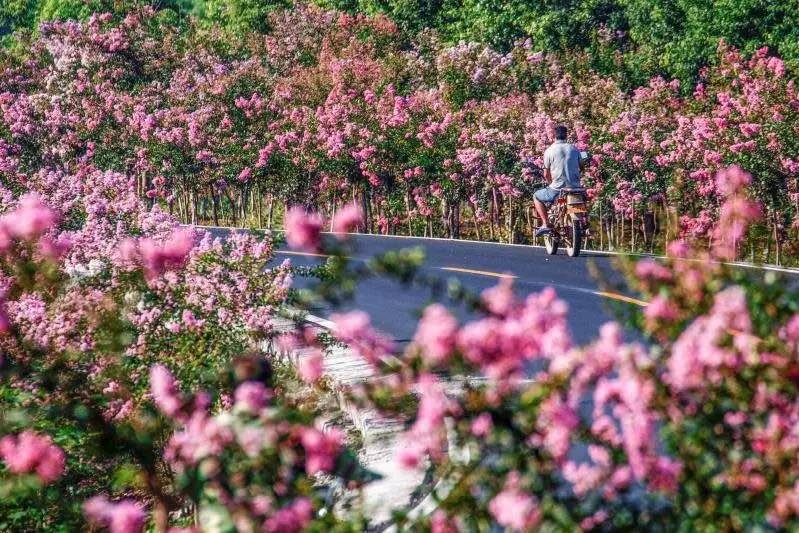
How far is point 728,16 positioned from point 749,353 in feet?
108

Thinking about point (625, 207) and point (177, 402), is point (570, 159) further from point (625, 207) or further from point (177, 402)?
point (177, 402)

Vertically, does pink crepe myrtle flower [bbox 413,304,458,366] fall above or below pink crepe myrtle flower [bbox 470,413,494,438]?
above

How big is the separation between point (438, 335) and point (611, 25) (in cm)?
3936

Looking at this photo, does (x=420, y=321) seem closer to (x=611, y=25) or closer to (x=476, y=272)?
(x=476, y=272)

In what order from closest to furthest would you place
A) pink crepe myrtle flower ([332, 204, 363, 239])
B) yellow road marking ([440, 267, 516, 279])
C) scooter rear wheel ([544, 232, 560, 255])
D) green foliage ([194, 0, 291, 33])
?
pink crepe myrtle flower ([332, 204, 363, 239])
yellow road marking ([440, 267, 516, 279])
scooter rear wheel ([544, 232, 560, 255])
green foliage ([194, 0, 291, 33])

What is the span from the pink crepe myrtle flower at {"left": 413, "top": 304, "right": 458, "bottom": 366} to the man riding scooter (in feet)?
45.9

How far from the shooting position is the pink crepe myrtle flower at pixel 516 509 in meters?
3.46

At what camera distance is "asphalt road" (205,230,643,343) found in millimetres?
13602

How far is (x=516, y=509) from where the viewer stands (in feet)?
11.4

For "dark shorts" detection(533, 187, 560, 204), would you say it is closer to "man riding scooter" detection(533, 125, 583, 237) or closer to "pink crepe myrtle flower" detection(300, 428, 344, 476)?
"man riding scooter" detection(533, 125, 583, 237)

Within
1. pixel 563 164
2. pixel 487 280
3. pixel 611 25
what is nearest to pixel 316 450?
pixel 487 280

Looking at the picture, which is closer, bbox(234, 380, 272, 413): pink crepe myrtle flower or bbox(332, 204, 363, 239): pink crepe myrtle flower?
bbox(234, 380, 272, 413): pink crepe myrtle flower

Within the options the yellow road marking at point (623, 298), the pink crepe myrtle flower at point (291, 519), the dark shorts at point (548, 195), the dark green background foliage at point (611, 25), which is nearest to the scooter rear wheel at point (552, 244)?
the dark shorts at point (548, 195)

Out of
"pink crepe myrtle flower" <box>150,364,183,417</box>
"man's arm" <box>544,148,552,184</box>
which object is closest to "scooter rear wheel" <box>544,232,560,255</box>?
"man's arm" <box>544,148,552,184</box>
